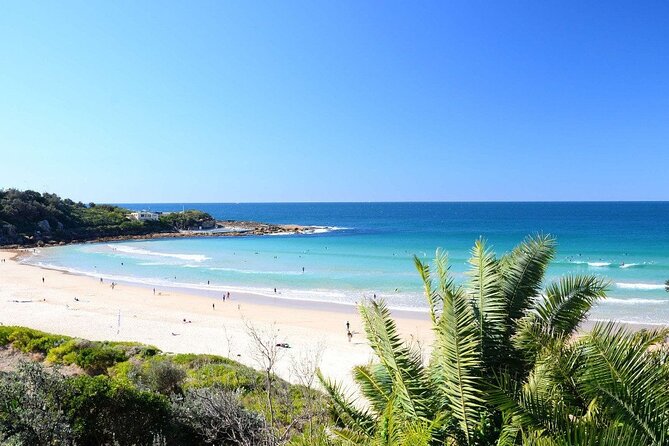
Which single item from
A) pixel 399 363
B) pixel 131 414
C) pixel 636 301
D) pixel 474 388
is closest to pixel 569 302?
pixel 474 388

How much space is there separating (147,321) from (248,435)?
67.8ft

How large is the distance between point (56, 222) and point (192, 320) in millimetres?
64577

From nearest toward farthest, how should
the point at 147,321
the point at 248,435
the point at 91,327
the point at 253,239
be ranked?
the point at 248,435, the point at 91,327, the point at 147,321, the point at 253,239

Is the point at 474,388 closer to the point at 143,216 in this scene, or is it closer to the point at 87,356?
the point at 87,356

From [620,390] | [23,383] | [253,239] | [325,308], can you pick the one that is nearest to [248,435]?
[23,383]

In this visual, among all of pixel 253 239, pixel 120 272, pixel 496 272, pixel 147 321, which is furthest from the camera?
pixel 253 239

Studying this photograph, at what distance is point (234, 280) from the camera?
40062mm

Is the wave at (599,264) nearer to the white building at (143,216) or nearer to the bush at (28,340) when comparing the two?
the bush at (28,340)

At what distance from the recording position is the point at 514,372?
14.9 feet

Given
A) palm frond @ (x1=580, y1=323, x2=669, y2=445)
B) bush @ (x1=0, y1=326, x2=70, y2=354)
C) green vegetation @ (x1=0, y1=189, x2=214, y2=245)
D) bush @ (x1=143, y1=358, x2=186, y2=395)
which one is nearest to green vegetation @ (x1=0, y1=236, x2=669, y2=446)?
palm frond @ (x1=580, y1=323, x2=669, y2=445)

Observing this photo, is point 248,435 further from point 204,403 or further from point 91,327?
point 91,327

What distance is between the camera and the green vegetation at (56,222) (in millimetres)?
70062

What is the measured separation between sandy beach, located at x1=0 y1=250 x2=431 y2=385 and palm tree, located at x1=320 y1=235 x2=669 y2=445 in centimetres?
1199

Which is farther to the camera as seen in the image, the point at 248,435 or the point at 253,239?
the point at 253,239
